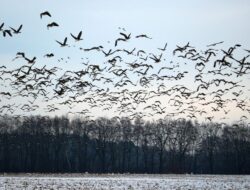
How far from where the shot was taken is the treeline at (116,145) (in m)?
101

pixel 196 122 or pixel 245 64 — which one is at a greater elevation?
pixel 196 122

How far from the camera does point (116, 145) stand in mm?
111000

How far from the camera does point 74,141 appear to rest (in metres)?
113

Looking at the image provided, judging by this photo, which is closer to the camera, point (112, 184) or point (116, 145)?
point (112, 184)

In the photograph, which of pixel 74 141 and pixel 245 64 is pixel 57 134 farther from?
pixel 245 64

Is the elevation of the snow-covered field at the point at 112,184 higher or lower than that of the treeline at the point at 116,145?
lower

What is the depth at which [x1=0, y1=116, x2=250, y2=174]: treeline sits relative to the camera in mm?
100750

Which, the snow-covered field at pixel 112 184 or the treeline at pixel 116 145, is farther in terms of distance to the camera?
the treeline at pixel 116 145

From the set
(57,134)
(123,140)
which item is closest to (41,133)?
(57,134)

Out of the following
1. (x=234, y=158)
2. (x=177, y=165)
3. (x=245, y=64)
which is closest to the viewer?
(x=245, y=64)

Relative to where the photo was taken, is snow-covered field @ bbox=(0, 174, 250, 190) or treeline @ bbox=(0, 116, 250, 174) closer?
snow-covered field @ bbox=(0, 174, 250, 190)

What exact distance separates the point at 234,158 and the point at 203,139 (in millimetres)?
11710

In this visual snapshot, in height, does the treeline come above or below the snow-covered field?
above

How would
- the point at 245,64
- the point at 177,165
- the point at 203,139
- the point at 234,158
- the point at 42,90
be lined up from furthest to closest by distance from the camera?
the point at 203,139 < the point at 234,158 < the point at 177,165 < the point at 42,90 < the point at 245,64
